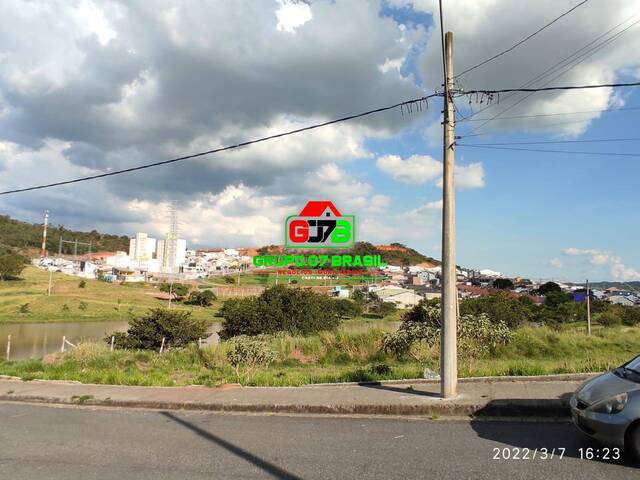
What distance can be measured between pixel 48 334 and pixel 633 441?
48917 mm

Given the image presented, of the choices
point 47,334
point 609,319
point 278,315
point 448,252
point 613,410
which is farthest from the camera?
point 47,334

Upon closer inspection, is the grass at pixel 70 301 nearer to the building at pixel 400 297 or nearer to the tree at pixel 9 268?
the tree at pixel 9 268

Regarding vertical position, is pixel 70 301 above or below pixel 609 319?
below

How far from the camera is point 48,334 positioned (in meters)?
43.2

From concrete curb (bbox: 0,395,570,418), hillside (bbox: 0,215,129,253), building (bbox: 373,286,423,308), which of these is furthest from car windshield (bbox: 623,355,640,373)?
hillside (bbox: 0,215,129,253)

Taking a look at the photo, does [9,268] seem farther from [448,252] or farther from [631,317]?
[448,252]

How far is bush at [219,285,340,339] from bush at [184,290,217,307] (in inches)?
A: 1723

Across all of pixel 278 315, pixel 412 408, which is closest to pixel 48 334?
pixel 278 315

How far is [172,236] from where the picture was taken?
4158 inches

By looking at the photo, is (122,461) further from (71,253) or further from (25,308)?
(71,253)

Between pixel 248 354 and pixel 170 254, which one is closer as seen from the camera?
pixel 248 354

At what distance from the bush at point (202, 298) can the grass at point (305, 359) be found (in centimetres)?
5756

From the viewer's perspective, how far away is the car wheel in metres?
4.36

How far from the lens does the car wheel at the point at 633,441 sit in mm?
4363
